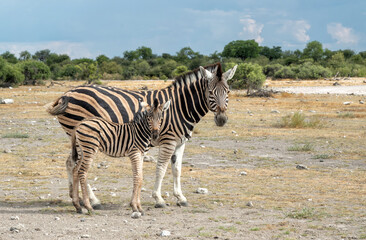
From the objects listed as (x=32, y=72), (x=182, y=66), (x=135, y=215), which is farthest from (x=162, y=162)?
(x=182, y=66)

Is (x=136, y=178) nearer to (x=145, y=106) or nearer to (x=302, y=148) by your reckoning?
(x=145, y=106)

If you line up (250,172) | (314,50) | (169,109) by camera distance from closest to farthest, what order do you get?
(169,109)
(250,172)
(314,50)

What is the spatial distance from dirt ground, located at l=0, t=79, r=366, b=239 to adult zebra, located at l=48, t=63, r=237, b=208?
83cm

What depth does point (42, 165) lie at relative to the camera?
1249 cm

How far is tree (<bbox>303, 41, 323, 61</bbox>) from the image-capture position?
91.4m

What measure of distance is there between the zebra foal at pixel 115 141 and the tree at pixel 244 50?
90347mm

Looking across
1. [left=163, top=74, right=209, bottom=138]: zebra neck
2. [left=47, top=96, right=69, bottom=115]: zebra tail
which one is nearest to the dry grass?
[left=163, top=74, right=209, bottom=138]: zebra neck

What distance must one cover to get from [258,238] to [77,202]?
9.66ft

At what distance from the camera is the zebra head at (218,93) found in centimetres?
823

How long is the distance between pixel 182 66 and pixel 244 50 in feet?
117

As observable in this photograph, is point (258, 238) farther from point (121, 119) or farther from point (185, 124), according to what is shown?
point (121, 119)

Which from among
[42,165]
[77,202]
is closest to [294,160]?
[42,165]

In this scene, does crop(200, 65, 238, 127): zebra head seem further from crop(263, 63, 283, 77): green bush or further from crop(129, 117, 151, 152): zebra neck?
crop(263, 63, 283, 77): green bush

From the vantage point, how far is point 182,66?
2534 inches
